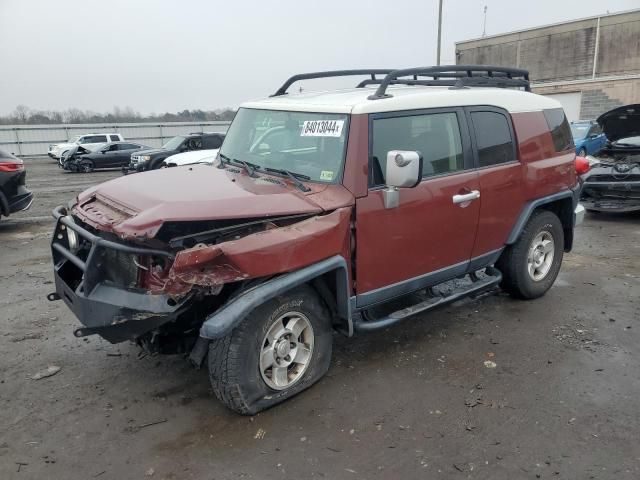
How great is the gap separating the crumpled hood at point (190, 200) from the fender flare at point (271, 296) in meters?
0.38

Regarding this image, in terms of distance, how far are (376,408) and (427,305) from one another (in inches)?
40.9

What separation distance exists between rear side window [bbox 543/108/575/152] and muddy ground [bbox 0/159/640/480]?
5.32 ft

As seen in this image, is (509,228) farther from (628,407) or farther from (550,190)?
(628,407)

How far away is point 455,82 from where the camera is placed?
184 inches

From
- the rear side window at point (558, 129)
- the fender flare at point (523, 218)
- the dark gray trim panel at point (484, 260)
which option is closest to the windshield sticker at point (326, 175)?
the dark gray trim panel at point (484, 260)

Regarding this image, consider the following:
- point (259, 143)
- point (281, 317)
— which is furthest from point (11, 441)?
point (259, 143)

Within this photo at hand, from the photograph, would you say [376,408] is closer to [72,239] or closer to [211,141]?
[72,239]

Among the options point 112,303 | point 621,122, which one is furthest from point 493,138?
point 621,122

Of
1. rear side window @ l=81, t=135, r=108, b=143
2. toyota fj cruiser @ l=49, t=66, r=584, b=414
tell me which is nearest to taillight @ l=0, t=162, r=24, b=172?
toyota fj cruiser @ l=49, t=66, r=584, b=414

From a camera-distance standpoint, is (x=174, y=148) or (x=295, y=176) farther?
(x=174, y=148)

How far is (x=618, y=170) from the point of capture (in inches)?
350

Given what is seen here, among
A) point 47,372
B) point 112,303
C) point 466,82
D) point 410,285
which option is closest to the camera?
point 112,303

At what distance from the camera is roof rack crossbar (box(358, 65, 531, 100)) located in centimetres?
391

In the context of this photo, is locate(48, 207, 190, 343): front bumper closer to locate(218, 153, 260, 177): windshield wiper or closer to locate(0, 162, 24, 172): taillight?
locate(218, 153, 260, 177): windshield wiper
